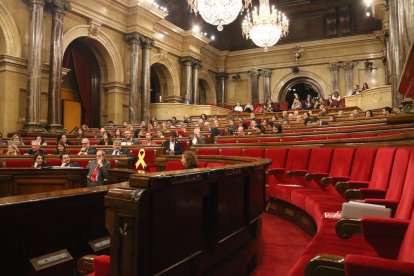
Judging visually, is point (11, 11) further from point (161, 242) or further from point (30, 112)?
point (161, 242)

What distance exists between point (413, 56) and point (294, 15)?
18873mm

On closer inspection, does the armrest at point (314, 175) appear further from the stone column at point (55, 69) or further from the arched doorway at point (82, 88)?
the arched doorway at point (82, 88)

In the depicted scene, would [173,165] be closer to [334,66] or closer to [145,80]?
[145,80]

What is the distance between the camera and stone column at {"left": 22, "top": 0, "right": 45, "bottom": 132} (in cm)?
958

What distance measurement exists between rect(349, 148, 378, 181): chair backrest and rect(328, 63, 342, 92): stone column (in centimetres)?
1515

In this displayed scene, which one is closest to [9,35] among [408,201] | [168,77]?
[168,77]

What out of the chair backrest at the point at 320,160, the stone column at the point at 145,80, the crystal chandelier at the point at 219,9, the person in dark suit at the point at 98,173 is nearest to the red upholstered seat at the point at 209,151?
the chair backrest at the point at 320,160

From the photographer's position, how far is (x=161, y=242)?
1.38 meters

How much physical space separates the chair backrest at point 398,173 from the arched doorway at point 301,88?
→ 16.5m

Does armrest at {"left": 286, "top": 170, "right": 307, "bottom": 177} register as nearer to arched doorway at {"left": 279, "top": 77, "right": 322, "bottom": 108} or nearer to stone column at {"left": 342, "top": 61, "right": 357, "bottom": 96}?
stone column at {"left": 342, "top": 61, "right": 357, "bottom": 96}

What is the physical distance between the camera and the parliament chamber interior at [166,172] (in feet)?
4.58

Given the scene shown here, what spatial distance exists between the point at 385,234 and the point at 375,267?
1.88 feet

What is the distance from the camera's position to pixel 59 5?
33.8ft

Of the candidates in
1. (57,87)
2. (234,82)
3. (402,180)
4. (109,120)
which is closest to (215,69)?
(234,82)
